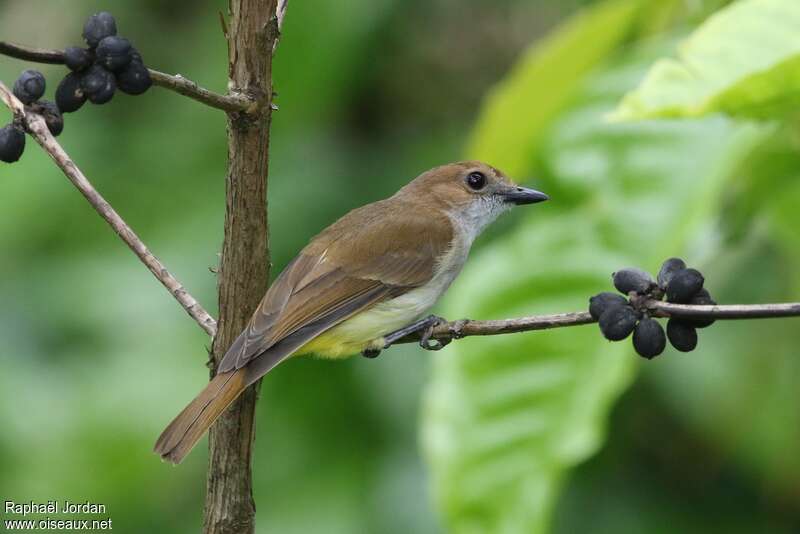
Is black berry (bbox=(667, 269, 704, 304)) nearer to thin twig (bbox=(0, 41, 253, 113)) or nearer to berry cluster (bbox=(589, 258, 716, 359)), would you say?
berry cluster (bbox=(589, 258, 716, 359))

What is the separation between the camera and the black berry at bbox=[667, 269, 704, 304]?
214 cm

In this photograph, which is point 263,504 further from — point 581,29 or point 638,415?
point 581,29

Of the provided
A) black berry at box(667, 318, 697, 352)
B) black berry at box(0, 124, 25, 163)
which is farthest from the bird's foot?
black berry at box(0, 124, 25, 163)

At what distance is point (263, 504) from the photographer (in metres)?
4.56

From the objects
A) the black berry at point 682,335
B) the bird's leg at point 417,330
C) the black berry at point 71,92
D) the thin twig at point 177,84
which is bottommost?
the black berry at point 682,335

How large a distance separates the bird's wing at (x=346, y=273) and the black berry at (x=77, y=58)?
1.07 metres

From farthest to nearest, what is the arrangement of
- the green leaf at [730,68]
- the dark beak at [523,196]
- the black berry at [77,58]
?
the dark beak at [523,196] → the green leaf at [730,68] → the black berry at [77,58]

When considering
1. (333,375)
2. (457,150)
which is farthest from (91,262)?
(457,150)

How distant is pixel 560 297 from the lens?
320cm

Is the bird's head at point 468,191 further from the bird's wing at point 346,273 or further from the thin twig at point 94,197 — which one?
the thin twig at point 94,197

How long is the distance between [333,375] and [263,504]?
57 cm

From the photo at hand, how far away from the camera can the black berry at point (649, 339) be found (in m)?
2.12

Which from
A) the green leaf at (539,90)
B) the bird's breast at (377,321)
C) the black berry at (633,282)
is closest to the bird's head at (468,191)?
the bird's breast at (377,321)

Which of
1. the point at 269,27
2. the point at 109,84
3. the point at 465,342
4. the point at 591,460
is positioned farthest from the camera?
the point at 591,460
